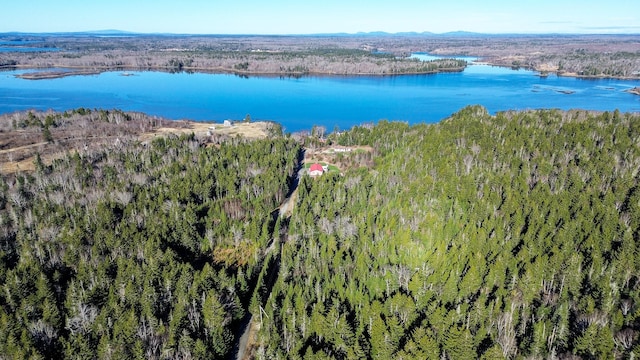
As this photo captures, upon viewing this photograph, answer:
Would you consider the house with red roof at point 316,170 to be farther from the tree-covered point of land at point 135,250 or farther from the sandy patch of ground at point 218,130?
the sandy patch of ground at point 218,130

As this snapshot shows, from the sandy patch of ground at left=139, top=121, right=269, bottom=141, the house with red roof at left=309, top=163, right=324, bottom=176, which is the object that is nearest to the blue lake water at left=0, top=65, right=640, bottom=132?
the sandy patch of ground at left=139, top=121, right=269, bottom=141

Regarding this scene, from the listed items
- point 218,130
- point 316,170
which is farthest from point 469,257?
point 218,130

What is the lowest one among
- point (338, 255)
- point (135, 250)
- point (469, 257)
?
point (338, 255)

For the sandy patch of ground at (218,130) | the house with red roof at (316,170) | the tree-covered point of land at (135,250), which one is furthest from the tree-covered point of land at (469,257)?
the sandy patch of ground at (218,130)

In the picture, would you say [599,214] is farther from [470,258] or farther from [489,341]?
[489,341]

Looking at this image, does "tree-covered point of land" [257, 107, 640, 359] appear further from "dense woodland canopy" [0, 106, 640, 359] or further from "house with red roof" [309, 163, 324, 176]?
"house with red roof" [309, 163, 324, 176]

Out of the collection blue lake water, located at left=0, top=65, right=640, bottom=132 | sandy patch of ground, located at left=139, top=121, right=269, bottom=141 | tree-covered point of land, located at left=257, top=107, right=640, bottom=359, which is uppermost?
blue lake water, located at left=0, top=65, right=640, bottom=132

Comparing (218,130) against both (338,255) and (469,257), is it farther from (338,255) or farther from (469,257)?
(469,257)

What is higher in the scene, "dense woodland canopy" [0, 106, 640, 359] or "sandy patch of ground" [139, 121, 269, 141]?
"sandy patch of ground" [139, 121, 269, 141]
